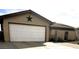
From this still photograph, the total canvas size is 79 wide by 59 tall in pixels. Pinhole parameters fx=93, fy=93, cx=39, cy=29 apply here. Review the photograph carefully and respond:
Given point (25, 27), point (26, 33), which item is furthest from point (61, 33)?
point (25, 27)

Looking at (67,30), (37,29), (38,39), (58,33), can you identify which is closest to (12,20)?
(37,29)

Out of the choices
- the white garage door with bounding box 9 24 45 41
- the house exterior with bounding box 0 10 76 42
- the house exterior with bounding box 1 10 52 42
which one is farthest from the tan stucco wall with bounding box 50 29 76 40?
the white garage door with bounding box 9 24 45 41

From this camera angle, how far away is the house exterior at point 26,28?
10375 millimetres

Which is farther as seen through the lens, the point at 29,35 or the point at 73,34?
the point at 73,34

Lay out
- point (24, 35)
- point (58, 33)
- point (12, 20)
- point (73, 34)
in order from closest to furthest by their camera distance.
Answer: point (12, 20) < point (24, 35) < point (58, 33) < point (73, 34)

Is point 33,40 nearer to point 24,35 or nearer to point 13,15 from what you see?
point 24,35

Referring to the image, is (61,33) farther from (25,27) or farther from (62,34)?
(25,27)

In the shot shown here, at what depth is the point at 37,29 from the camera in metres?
12.2

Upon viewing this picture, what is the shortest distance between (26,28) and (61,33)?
20.5 ft

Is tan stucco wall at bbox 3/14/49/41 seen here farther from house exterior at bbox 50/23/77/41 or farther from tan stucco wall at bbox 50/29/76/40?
house exterior at bbox 50/23/77/41

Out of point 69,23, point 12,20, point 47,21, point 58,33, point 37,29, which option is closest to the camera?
point 12,20

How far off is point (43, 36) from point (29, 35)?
6.91 ft

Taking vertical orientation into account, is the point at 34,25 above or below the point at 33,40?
above

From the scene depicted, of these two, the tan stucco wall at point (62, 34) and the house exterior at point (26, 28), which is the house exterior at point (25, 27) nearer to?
the house exterior at point (26, 28)
